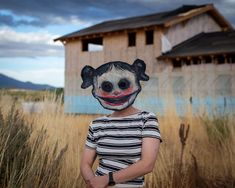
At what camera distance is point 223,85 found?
18.2 meters

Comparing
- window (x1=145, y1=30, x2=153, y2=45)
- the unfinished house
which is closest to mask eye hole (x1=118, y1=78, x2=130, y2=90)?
the unfinished house

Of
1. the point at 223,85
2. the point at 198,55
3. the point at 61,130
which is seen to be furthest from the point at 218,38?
the point at 61,130

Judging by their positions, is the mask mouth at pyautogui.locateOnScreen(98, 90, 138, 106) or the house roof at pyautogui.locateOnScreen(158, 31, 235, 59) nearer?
the mask mouth at pyautogui.locateOnScreen(98, 90, 138, 106)

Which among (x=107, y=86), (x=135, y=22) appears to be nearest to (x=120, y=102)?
(x=107, y=86)

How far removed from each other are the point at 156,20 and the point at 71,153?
17542 mm

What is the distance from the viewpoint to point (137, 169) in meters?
2.31

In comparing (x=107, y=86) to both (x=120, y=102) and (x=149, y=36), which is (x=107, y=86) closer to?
(x=120, y=102)

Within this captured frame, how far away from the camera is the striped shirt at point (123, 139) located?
236 centimetres

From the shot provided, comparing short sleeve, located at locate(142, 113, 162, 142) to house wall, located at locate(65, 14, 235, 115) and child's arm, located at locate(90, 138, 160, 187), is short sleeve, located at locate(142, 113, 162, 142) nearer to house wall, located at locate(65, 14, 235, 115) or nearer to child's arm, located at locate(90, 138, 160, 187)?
child's arm, located at locate(90, 138, 160, 187)

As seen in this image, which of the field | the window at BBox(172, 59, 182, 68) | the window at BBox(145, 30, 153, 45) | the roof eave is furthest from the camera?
the window at BBox(145, 30, 153, 45)

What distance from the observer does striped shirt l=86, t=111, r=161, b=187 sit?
2361mm

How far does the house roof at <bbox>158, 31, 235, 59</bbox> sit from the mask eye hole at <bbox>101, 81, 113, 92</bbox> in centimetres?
1681

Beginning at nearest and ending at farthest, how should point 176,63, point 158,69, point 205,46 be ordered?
point 205,46, point 158,69, point 176,63

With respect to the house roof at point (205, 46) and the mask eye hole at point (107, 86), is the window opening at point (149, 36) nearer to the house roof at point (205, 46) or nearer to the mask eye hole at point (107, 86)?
the house roof at point (205, 46)
